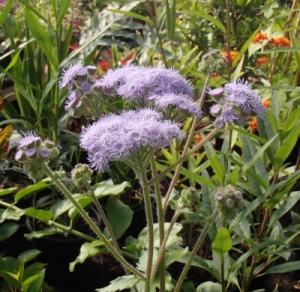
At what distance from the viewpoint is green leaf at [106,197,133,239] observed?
1.47 metres

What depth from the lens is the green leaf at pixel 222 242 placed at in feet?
3.66

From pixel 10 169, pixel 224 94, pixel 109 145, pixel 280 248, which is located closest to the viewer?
pixel 109 145

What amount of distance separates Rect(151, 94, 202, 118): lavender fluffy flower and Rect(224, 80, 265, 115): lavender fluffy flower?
0.06m

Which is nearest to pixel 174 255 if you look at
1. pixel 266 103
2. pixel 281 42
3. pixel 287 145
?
pixel 287 145

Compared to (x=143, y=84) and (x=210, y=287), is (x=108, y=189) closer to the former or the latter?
(x=210, y=287)

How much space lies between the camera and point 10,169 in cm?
176

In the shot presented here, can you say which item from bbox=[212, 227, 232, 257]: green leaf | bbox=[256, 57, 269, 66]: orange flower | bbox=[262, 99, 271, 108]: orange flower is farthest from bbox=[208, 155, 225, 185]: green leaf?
bbox=[256, 57, 269, 66]: orange flower

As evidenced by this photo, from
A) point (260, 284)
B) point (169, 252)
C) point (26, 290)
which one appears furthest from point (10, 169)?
point (260, 284)

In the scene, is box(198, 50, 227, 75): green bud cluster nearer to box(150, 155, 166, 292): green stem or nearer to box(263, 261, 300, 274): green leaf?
box(150, 155, 166, 292): green stem

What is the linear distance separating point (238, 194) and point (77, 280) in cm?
77

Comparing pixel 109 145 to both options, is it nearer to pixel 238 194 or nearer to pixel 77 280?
pixel 238 194

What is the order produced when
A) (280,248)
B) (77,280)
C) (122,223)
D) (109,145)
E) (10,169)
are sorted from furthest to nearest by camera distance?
(10,169), (77,280), (122,223), (280,248), (109,145)

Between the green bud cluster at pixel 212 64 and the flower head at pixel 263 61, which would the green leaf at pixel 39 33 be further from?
the flower head at pixel 263 61

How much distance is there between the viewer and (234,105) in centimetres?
94
